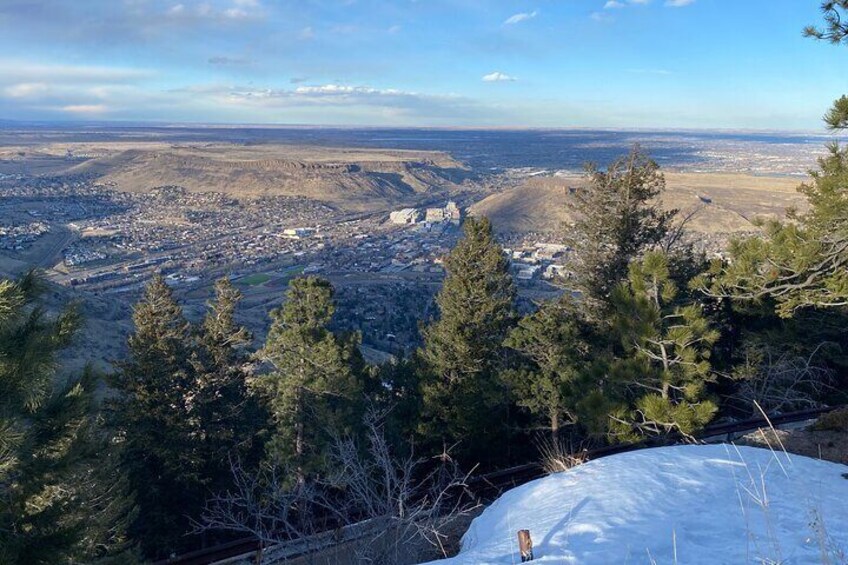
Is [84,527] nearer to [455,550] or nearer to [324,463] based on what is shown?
[455,550]

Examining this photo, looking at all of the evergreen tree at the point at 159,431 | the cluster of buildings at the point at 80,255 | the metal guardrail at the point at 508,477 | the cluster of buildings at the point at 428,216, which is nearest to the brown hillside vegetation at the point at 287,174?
the cluster of buildings at the point at 428,216

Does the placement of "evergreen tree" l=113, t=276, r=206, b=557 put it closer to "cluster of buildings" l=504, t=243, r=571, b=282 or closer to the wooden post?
the wooden post

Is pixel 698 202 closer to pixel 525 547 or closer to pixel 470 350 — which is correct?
pixel 470 350

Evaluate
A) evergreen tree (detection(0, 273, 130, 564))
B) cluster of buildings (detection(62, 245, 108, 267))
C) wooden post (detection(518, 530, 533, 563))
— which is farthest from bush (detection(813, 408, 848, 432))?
cluster of buildings (detection(62, 245, 108, 267))

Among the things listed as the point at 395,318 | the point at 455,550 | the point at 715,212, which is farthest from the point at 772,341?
the point at 715,212

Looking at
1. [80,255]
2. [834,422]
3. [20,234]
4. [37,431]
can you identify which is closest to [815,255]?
[834,422]

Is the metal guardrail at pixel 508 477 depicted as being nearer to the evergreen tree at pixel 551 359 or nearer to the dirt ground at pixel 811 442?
the dirt ground at pixel 811 442
